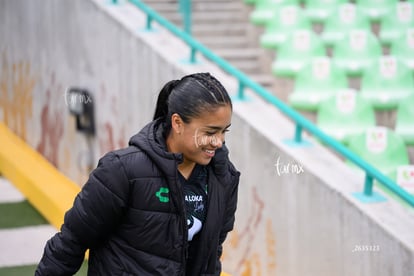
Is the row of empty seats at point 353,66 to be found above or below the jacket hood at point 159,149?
below

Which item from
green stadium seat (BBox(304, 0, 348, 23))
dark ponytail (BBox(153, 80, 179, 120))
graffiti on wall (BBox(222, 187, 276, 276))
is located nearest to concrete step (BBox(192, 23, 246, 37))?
green stadium seat (BBox(304, 0, 348, 23))

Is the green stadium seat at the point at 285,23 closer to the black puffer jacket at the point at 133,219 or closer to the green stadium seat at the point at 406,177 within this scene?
the green stadium seat at the point at 406,177

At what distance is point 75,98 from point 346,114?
7.29 feet

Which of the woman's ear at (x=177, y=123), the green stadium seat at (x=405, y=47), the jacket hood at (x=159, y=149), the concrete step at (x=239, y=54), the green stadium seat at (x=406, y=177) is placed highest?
the woman's ear at (x=177, y=123)

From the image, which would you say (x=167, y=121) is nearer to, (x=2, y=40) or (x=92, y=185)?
(x=92, y=185)

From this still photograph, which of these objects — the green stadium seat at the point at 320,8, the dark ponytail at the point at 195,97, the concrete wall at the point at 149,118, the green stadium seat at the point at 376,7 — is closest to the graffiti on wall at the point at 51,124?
the concrete wall at the point at 149,118

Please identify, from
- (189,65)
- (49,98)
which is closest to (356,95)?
(189,65)

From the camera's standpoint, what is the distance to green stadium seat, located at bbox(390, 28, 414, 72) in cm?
720

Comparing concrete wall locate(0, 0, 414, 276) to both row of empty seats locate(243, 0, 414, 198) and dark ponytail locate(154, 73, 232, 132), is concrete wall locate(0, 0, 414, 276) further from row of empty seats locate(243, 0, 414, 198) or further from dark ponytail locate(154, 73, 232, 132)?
dark ponytail locate(154, 73, 232, 132)

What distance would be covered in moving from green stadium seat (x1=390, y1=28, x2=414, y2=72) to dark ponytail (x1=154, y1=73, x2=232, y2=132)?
481cm

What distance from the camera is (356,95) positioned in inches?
241

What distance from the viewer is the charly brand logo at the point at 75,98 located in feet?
22.1

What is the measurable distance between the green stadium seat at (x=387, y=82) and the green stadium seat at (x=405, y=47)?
0.39 m

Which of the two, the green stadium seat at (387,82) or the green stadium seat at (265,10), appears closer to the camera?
the green stadium seat at (387,82)
